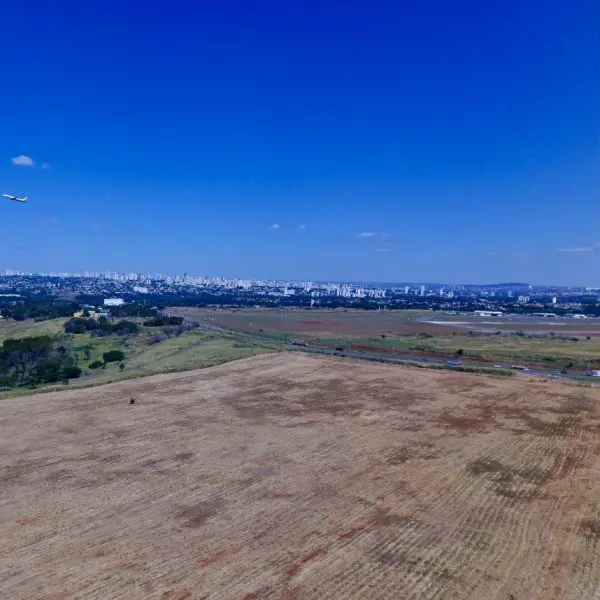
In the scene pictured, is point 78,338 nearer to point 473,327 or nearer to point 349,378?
point 349,378

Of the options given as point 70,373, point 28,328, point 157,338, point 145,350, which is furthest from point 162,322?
point 70,373

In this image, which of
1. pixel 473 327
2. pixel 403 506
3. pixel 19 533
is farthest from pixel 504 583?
pixel 473 327

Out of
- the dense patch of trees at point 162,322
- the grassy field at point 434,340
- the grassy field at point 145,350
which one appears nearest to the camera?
the grassy field at point 145,350

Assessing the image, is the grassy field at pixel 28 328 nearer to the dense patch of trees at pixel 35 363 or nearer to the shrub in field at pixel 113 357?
the dense patch of trees at pixel 35 363

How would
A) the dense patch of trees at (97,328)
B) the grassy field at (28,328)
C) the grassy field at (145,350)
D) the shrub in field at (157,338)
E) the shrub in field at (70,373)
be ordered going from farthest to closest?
the dense patch of trees at (97,328) → the grassy field at (28,328) → the shrub in field at (157,338) → the grassy field at (145,350) → the shrub in field at (70,373)

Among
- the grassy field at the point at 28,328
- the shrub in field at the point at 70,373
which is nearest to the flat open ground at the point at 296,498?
the shrub in field at the point at 70,373

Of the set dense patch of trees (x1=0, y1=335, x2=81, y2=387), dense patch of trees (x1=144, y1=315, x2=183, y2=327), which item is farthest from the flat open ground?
dense patch of trees (x1=144, y1=315, x2=183, y2=327)

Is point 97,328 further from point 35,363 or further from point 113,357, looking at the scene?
point 35,363
